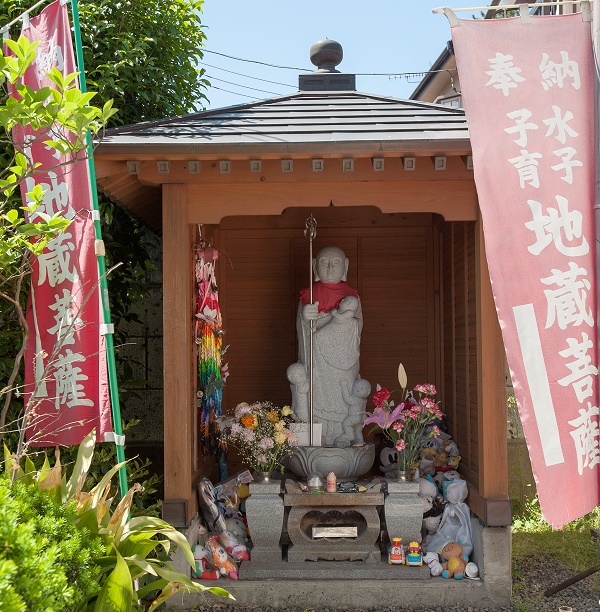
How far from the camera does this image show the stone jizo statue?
6066mm

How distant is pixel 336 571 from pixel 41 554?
8.79 feet

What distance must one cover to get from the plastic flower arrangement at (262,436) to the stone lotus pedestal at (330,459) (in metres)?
0.16

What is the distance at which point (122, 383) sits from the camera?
6.75 meters

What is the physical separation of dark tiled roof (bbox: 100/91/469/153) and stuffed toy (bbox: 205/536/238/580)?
2.76 metres

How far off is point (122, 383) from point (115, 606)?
11.7ft

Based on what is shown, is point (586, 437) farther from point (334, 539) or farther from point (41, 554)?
point (41, 554)

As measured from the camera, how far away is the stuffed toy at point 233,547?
5273 mm

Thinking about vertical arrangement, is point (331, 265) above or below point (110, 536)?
above

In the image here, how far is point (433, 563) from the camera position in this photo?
5.10 meters

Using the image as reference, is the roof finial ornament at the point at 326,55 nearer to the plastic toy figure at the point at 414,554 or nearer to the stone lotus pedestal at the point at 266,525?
the stone lotus pedestal at the point at 266,525

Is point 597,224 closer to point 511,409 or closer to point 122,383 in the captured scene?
point 511,409

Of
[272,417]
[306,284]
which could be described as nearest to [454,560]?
[272,417]

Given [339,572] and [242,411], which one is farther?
[242,411]

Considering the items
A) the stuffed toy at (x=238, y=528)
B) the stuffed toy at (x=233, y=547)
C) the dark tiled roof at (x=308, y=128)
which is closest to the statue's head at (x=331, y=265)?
the dark tiled roof at (x=308, y=128)
